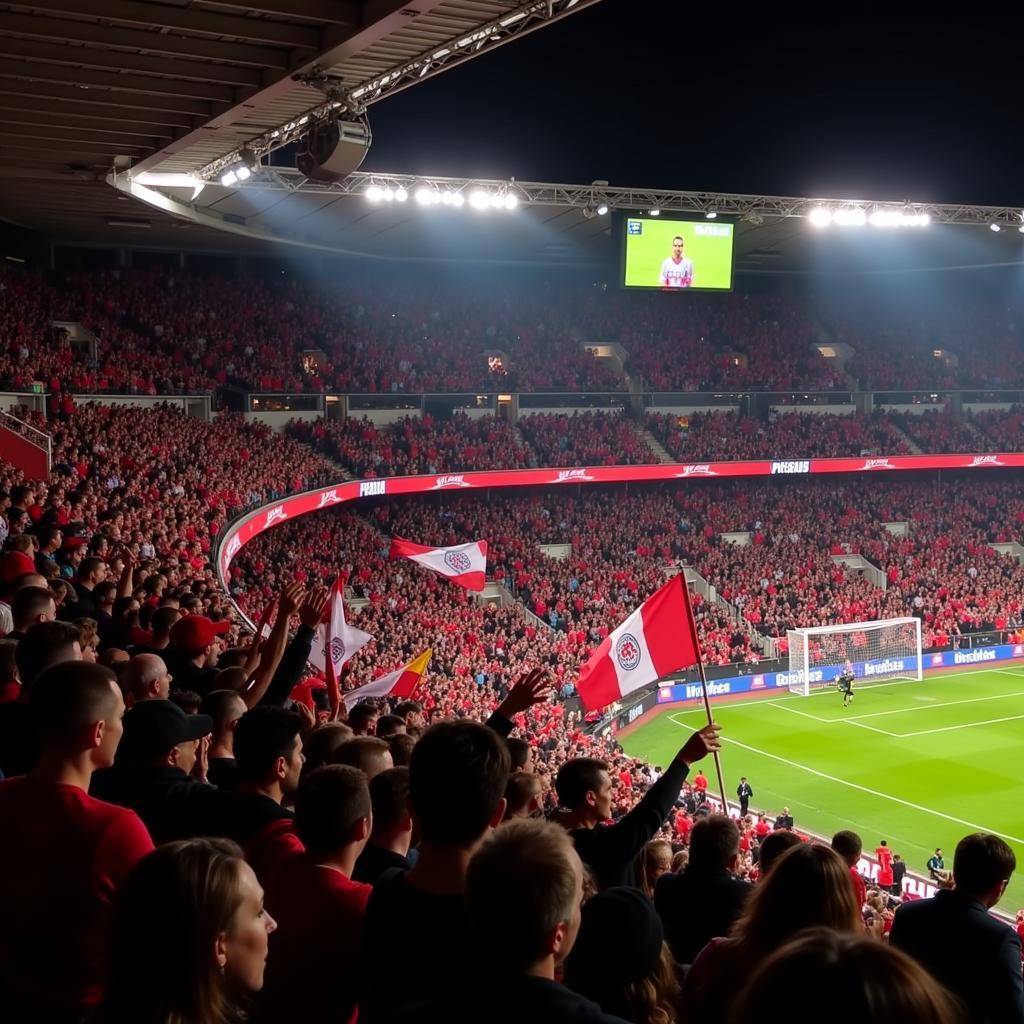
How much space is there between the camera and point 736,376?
48.0m

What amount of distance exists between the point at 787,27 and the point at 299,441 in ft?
69.7

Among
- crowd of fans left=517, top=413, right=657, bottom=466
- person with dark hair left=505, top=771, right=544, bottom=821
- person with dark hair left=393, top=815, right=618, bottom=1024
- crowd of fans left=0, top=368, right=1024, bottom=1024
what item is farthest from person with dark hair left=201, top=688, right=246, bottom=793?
crowd of fans left=517, top=413, right=657, bottom=466

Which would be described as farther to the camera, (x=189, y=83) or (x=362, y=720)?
(x=189, y=83)

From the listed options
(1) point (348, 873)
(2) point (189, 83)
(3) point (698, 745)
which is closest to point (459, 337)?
(2) point (189, 83)

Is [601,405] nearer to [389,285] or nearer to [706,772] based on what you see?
[389,285]

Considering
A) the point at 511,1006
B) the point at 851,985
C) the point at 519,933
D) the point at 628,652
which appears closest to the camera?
the point at 851,985

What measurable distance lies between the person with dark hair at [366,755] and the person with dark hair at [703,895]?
1.34 metres

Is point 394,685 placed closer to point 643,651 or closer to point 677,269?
point 643,651

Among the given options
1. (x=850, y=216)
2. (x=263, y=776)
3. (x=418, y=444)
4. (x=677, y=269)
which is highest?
(x=850, y=216)

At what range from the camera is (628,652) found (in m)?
13.6

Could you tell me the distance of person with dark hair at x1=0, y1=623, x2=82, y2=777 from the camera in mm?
4852

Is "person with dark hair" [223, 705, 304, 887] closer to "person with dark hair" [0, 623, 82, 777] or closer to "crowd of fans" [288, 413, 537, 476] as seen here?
"person with dark hair" [0, 623, 82, 777]

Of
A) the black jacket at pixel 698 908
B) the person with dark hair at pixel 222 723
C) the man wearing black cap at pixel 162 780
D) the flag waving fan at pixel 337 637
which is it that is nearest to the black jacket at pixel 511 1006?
the man wearing black cap at pixel 162 780

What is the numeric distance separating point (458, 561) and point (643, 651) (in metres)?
6.50
